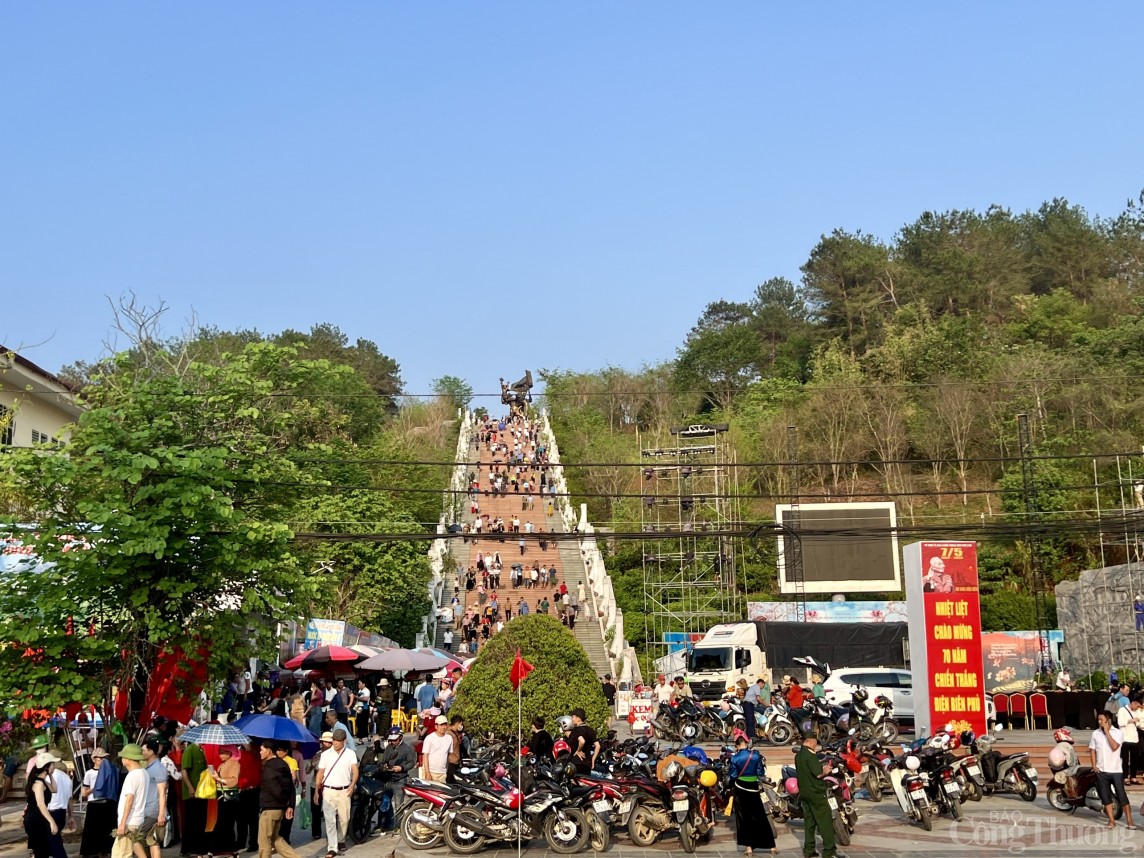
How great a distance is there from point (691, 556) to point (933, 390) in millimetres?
16891

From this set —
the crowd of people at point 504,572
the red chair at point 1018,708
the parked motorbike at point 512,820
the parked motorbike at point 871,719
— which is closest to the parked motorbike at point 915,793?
the parked motorbike at point 512,820

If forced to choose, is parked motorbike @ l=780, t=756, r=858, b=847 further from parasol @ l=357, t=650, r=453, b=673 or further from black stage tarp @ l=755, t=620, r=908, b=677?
black stage tarp @ l=755, t=620, r=908, b=677

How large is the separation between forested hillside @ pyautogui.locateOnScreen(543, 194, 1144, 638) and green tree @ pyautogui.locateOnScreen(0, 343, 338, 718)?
911 inches

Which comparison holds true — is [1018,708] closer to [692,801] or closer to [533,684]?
[533,684]

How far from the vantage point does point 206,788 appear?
12.7 m

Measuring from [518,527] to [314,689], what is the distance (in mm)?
21614

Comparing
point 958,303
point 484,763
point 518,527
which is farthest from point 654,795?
point 958,303

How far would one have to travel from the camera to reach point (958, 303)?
65375mm

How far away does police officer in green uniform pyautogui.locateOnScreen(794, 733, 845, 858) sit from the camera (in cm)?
1230

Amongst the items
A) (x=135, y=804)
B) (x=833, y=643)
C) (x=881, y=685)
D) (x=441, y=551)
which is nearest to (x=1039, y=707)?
(x=881, y=685)

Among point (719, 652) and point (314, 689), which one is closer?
point (314, 689)

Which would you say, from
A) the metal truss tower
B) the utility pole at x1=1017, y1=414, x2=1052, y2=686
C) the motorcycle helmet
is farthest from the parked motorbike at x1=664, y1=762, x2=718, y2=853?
the metal truss tower

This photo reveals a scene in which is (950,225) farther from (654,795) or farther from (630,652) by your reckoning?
(654,795)

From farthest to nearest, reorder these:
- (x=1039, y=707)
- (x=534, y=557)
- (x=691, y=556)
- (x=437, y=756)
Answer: (x=534, y=557) < (x=691, y=556) < (x=1039, y=707) < (x=437, y=756)
